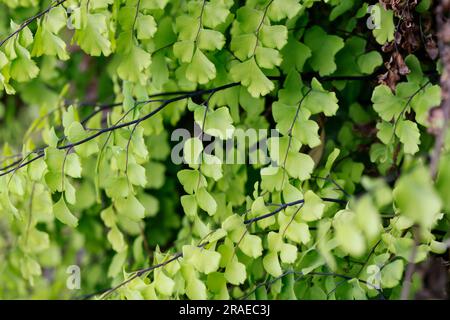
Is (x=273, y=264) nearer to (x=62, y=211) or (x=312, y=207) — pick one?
(x=312, y=207)

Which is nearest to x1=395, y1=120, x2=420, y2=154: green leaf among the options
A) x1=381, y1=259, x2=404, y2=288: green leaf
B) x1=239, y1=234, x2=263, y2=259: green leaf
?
x1=381, y1=259, x2=404, y2=288: green leaf

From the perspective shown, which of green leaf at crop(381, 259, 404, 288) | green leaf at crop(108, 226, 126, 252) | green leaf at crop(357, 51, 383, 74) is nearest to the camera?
green leaf at crop(381, 259, 404, 288)

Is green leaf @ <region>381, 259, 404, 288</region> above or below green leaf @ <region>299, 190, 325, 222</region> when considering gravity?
below

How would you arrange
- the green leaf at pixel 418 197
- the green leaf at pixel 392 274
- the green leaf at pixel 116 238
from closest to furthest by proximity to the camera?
the green leaf at pixel 418 197 < the green leaf at pixel 392 274 < the green leaf at pixel 116 238

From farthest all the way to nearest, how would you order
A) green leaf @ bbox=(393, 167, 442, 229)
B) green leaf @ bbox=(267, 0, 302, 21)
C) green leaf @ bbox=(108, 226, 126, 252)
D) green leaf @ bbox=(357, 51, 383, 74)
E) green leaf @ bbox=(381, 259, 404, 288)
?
green leaf @ bbox=(108, 226, 126, 252) < green leaf @ bbox=(357, 51, 383, 74) < green leaf @ bbox=(267, 0, 302, 21) < green leaf @ bbox=(381, 259, 404, 288) < green leaf @ bbox=(393, 167, 442, 229)

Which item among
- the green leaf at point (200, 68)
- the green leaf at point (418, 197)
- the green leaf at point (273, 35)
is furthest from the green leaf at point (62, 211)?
the green leaf at point (418, 197)

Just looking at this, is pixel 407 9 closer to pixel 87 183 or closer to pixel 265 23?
pixel 265 23

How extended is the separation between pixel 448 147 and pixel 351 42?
590mm

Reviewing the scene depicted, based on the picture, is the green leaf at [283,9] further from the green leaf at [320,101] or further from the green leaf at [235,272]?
the green leaf at [235,272]

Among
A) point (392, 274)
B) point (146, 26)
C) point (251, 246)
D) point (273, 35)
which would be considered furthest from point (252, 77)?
point (392, 274)

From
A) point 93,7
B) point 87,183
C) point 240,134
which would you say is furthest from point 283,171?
point 87,183

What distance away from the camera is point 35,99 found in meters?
1.99

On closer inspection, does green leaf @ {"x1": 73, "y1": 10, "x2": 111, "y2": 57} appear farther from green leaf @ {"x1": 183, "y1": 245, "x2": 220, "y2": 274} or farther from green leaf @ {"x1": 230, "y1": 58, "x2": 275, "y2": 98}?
green leaf @ {"x1": 183, "y1": 245, "x2": 220, "y2": 274}

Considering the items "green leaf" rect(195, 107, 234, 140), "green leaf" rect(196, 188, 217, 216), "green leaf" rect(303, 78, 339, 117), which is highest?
"green leaf" rect(303, 78, 339, 117)
